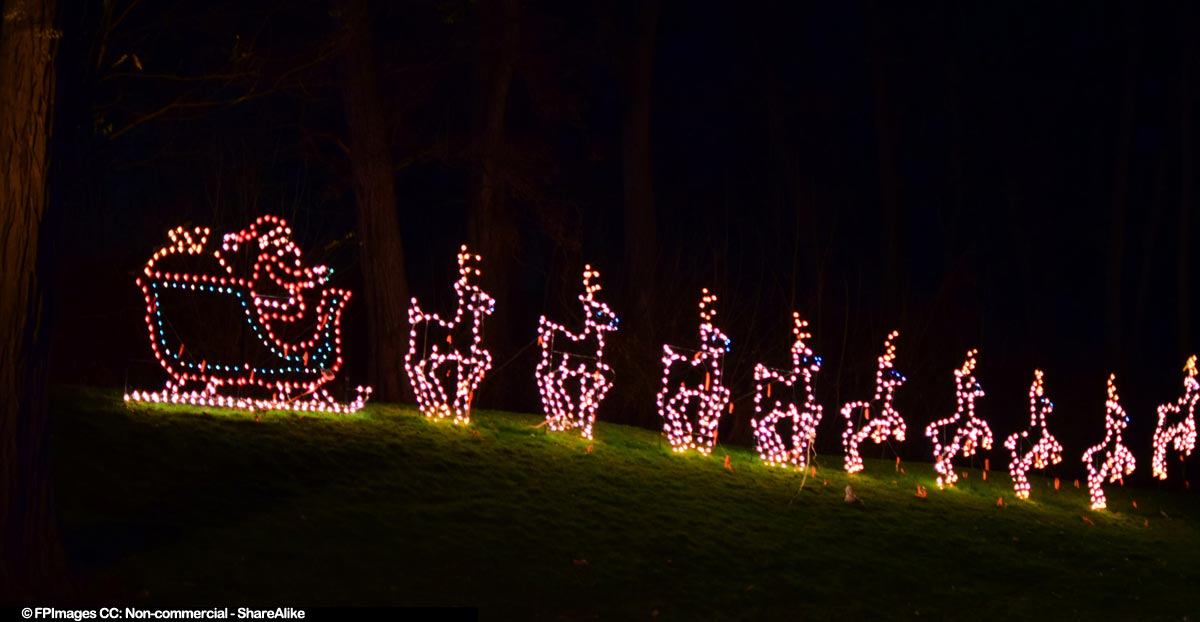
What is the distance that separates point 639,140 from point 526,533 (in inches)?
497

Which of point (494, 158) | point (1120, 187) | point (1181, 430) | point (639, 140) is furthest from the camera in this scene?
point (1120, 187)

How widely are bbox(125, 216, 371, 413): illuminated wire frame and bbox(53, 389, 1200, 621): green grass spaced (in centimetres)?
51

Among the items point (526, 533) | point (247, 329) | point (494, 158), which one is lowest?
point (526, 533)

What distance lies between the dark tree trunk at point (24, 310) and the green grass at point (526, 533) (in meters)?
0.42

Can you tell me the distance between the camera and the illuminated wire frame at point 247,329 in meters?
12.8

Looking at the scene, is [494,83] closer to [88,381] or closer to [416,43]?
[416,43]

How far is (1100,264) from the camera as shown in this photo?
3841 centimetres

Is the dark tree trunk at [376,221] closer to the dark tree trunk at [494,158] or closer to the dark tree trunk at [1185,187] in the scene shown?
the dark tree trunk at [494,158]

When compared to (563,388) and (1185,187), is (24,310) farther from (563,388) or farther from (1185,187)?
(1185,187)

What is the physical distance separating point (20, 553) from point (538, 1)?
1458 cm

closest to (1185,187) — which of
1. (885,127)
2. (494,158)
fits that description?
(885,127)

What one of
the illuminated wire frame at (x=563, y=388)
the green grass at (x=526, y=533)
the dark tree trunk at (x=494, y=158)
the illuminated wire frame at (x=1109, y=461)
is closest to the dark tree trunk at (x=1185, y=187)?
the illuminated wire frame at (x=1109, y=461)

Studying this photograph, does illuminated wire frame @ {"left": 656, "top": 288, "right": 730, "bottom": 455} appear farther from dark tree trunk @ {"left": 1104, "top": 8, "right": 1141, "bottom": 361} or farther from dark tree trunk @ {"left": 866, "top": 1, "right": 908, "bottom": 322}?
dark tree trunk @ {"left": 1104, "top": 8, "right": 1141, "bottom": 361}

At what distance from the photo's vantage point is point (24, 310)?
7020 mm
